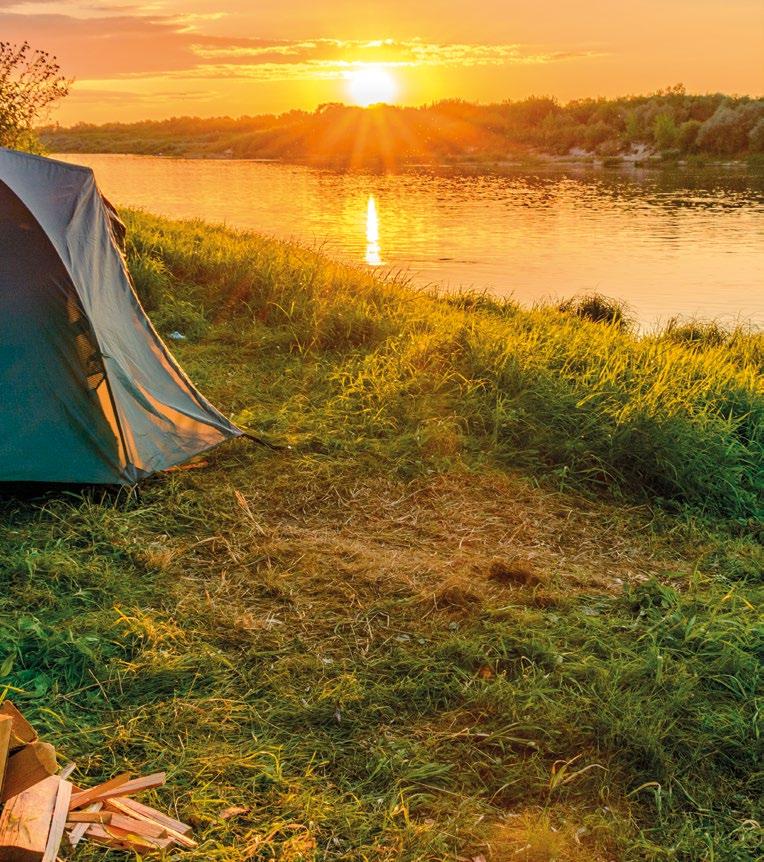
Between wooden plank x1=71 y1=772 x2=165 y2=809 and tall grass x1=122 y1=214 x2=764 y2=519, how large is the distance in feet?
12.6

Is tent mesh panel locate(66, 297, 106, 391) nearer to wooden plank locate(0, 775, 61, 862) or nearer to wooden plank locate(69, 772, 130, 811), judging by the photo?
wooden plank locate(69, 772, 130, 811)

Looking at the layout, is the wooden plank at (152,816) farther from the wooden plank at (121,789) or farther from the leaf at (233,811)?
the leaf at (233,811)

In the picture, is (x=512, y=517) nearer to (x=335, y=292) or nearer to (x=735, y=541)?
(x=735, y=541)

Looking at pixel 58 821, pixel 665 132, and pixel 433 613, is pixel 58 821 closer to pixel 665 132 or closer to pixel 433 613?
pixel 433 613

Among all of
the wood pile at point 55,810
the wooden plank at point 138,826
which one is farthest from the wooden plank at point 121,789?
the wooden plank at point 138,826

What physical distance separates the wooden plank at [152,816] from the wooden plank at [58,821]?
0.20 m

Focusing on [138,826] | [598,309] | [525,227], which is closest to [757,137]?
[525,227]

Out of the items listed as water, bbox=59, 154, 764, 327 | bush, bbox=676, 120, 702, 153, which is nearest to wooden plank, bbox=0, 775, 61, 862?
water, bbox=59, 154, 764, 327

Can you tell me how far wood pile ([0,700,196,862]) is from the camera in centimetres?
266

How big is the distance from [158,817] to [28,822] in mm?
539

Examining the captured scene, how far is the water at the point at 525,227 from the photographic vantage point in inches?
919

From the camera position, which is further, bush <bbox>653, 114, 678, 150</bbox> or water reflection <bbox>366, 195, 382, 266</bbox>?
bush <bbox>653, 114, 678, 150</bbox>

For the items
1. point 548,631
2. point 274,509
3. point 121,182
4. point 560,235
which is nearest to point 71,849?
point 548,631

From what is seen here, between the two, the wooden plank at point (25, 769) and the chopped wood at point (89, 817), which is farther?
the chopped wood at point (89, 817)
